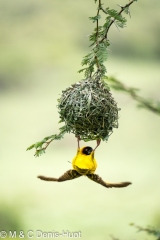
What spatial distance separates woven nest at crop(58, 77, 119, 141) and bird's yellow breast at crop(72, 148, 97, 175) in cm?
8

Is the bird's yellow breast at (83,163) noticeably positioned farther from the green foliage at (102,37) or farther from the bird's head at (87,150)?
the green foliage at (102,37)

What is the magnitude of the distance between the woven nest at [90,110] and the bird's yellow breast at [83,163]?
0.08m

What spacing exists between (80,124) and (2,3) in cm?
587

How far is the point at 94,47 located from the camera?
4.70 feet

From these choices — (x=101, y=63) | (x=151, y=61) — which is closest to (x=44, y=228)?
(x=151, y=61)

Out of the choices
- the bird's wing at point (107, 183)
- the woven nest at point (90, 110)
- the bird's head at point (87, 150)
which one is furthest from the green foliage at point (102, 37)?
the bird's wing at point (107, 183)

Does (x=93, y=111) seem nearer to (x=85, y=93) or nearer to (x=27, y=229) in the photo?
(x=85, y=93)

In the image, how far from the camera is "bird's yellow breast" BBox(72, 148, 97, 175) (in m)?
1.45

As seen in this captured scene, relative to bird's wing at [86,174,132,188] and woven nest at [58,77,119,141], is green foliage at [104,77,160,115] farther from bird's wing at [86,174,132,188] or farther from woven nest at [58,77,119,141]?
bird's wing at [86,174,132,188]

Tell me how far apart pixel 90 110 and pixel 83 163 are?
0.64ft

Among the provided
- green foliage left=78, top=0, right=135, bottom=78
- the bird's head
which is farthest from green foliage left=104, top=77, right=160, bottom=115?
the bird's head

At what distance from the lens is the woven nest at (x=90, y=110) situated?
148 centimetres

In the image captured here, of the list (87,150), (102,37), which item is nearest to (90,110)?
(87,150)

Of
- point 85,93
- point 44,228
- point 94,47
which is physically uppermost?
point 44,228
